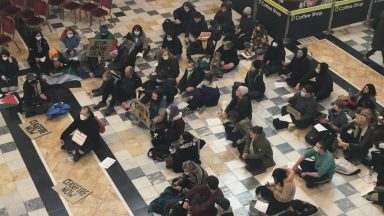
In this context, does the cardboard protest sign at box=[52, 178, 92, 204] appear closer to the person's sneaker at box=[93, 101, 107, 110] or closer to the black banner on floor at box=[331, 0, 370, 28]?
the person's sneaker at box=[93, 101, 107, 110]

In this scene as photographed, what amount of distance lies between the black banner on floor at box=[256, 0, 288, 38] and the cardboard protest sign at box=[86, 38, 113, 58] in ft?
17.5

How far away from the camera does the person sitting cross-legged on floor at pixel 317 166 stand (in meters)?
10.9

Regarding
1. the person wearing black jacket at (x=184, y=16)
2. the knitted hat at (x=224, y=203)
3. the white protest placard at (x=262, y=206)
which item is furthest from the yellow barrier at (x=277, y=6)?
the knitted hat at (x=224, y=203)

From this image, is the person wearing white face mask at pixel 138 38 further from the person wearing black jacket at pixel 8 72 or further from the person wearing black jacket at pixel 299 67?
the person wearing black jacket at pixel 299 67

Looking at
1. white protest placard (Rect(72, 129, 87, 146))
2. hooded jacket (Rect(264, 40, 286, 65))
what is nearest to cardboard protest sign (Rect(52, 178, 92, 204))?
white protest placard (Rect(72, 129, 87, 146))

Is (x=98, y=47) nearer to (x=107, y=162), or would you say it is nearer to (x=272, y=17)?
(x=107, y=162)

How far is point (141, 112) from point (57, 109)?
7.16ft

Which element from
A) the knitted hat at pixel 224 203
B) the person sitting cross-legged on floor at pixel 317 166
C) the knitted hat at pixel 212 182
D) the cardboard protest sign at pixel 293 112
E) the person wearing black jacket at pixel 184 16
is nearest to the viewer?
the knitted hat at pixel 224 203

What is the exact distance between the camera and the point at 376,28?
52.1 feet

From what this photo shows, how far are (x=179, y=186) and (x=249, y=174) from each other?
199cm

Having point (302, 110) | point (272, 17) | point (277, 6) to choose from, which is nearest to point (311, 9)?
point (277, 6)

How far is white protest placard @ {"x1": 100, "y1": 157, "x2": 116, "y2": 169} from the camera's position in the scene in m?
11.8

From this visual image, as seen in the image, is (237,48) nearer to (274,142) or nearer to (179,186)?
(274,142)

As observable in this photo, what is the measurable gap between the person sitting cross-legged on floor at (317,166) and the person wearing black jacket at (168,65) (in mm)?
4477
